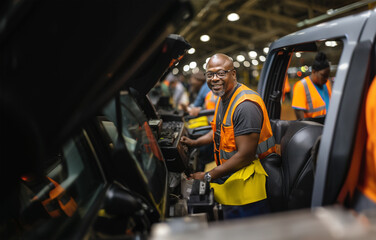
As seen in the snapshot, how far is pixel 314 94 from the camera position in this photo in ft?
12.0

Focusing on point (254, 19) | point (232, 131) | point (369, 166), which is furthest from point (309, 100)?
point (254, 19)

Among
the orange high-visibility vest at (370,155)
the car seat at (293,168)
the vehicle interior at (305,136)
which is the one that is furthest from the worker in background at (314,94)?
the orange high-visibility vest at (370,155)

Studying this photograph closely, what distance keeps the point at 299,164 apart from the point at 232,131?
62cm

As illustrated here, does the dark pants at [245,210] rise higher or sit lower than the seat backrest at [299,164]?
lower

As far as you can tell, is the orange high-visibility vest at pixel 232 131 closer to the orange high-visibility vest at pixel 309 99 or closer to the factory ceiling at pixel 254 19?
the factory ceiling at pixel 254 19

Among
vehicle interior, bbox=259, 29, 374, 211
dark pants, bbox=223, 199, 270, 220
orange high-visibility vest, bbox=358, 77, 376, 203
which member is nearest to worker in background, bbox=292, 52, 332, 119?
vehicle interior, bbox=259, 29, 374, 211

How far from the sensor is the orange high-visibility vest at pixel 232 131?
8.04 ft

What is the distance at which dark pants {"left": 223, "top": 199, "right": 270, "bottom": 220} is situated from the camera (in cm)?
238

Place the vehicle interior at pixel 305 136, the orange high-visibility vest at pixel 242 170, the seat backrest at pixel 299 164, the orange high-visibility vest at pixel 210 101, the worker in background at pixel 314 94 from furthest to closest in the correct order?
the orange high-visibility vest at pixel 210 101, the worker in background at pixel 314 94, the orange high-visibility vest at pixel 242 170, the seat backrest at pixel 299 164, the vehicle interior at pixel 305 136

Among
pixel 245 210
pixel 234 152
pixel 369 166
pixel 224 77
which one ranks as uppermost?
pixel 224 77

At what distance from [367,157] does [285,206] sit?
46.0 inches

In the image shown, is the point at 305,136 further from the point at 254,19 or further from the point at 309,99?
the point at 254,19

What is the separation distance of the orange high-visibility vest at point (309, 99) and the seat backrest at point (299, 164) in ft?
4.27

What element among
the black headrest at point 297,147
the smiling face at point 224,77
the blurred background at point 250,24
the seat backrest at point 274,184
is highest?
the blurred background at point 250,24
